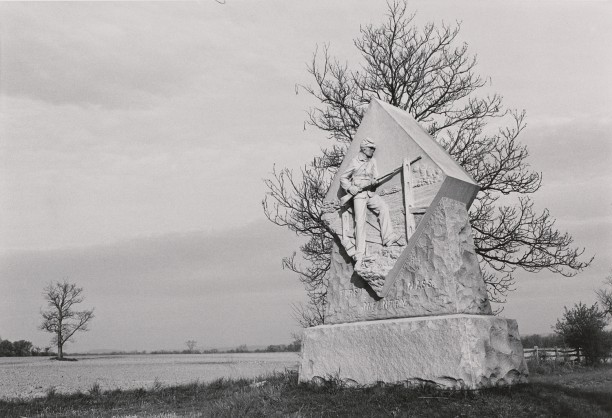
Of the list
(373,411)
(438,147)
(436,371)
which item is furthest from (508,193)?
(373,411)

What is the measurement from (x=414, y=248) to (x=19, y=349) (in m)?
55.7

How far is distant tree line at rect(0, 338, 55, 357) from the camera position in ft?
170

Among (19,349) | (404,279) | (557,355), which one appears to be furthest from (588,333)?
(19,349)

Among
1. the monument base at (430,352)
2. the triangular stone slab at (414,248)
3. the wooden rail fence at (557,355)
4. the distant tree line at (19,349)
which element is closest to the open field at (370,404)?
the monument base at (430,352)

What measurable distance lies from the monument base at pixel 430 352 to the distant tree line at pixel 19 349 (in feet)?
173

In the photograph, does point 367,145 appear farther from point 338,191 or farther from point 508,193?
point 508,193

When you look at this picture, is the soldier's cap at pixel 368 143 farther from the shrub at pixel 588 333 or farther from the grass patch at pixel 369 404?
the shrub at pixel 588 333

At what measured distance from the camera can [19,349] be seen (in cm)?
5322

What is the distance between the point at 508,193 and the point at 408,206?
6516mm

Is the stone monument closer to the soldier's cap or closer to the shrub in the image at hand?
the soldier's cap

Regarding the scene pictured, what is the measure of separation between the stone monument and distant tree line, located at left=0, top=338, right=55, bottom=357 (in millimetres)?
52301

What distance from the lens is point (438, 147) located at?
9.45 m

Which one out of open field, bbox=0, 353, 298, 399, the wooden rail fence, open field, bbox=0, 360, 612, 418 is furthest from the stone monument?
the wooden rail fence

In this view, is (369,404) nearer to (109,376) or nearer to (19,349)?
(109,376)
